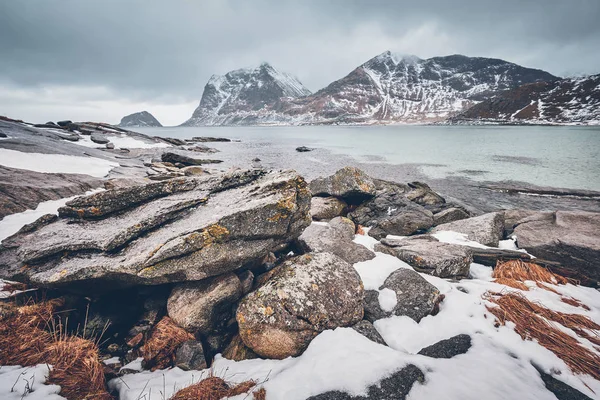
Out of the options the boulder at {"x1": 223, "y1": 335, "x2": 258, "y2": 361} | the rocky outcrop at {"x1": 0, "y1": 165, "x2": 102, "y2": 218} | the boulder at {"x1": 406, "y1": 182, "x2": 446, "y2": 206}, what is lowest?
the boulder at {"x1": 406, "y1": 182, "x2": 446, "y2": 206}

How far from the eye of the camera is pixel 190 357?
5.22m

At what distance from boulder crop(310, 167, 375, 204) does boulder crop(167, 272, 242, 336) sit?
32.5ft

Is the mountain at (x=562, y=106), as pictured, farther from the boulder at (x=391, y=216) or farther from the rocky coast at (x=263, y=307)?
the rocky coast at (x=263, y=307)

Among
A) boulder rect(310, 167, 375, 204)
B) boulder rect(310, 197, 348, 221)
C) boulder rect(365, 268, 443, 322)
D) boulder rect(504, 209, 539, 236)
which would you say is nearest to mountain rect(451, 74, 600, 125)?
boulder rect(504, 209, 539, 236)

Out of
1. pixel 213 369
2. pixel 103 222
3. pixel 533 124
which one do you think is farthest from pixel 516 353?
pixel 533 124

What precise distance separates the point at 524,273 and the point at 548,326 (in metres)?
2.86

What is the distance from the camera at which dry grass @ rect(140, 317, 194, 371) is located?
17.3ft

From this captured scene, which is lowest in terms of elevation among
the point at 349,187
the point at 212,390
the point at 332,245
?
the point at 212,390

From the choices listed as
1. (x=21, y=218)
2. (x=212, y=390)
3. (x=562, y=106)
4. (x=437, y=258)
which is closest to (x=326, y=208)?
(x=437, y=258)

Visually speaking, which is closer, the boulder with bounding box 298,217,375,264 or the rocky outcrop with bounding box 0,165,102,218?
the boulder with bounding box 298,217,375,264

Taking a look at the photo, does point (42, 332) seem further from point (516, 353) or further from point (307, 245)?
point (516, 353)

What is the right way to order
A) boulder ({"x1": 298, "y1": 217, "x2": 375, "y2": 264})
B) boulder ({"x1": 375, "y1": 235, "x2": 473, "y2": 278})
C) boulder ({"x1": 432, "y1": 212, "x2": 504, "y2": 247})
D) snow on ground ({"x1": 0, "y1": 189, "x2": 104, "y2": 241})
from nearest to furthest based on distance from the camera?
1. boulder ({"x1": 375, "y1": 235, "x2": 473, "y2": 278})
2. snow on ground ({"x1": 0, "y1": 189, "x2": 104, "y2": 241})
3. boulder ({"x1": 298, "y1": 217, "x2": 375, "y2": 264})
4. boulder ({"x1": 432, "y1": 212, "x2": 504, "y2": 247})

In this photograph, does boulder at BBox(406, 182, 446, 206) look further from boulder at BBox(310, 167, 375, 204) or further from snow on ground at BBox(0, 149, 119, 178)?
snow on ground at BBox(0, 149, 119, 178)

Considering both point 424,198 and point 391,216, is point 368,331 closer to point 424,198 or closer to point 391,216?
point 391,216
